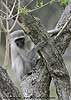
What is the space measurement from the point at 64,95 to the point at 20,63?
312cm

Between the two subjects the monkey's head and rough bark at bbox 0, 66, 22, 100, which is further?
the monkey's head

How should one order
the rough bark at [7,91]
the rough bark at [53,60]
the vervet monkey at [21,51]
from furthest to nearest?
the vervet monkey at [21,51], the rough bark at [53,60], the rough bark at [7,91]

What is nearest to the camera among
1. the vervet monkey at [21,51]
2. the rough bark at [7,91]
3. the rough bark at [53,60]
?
the rough bark at [7,91]

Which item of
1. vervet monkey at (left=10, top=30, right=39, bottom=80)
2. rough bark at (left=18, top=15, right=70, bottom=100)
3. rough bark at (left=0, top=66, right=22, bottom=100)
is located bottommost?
rough bark at (left=0, top=66, right=22, bottom=100)

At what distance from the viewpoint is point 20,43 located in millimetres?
5707

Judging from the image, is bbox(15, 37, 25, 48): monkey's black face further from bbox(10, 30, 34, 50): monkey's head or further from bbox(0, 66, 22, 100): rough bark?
bbox(0, 66, 22, 100): rough bark

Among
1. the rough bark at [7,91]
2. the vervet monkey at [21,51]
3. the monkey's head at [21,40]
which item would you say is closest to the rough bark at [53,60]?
the rough bark at [7,91]

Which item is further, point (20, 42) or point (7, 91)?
point (20, 42)

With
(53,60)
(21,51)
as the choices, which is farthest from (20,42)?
(53,60)

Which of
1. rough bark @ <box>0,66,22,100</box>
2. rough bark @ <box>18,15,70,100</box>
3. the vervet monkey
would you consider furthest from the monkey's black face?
rough bark @ <box>0,66,22,100</box>

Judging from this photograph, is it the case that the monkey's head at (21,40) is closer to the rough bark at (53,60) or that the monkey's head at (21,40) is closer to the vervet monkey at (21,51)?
the vervet monkey at (21,51)

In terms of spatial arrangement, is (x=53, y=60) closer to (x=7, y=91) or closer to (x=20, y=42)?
(x=7, y=91)

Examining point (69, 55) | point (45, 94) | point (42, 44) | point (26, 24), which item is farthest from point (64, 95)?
point (69, 55)

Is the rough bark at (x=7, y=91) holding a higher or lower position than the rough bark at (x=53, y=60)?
lower
